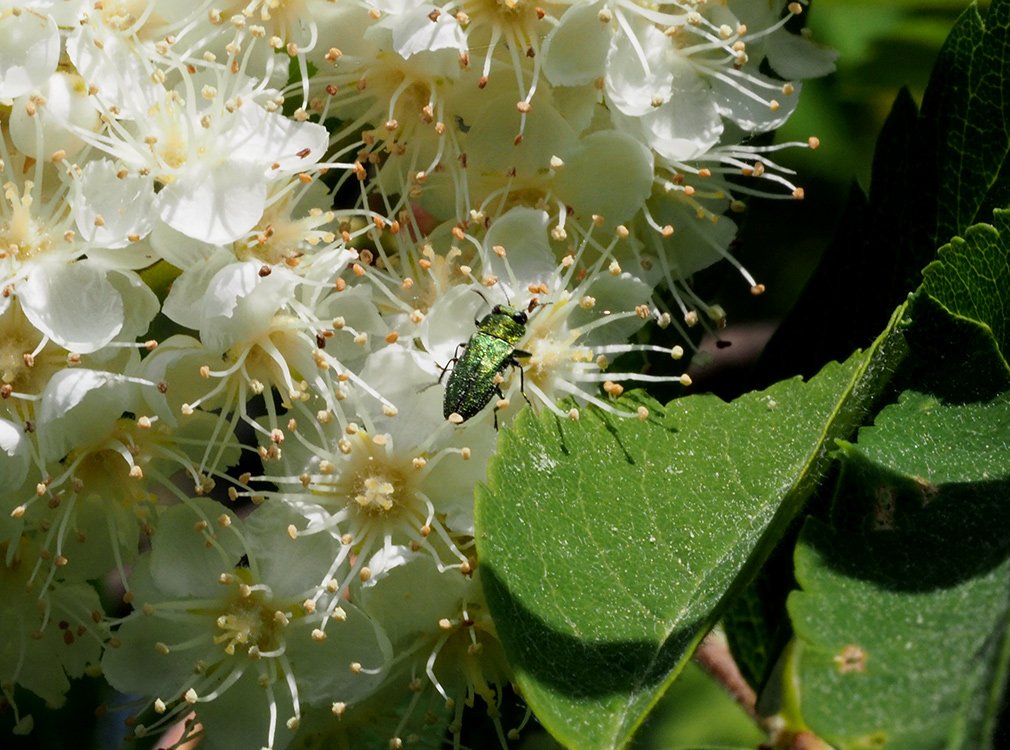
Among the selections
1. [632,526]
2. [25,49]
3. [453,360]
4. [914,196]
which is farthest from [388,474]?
[914,196]

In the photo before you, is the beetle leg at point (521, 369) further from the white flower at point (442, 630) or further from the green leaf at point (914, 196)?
the green leaf at point (914, 196)

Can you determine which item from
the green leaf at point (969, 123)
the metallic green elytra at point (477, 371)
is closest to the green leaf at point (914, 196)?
the green leaf at point (969, 123)

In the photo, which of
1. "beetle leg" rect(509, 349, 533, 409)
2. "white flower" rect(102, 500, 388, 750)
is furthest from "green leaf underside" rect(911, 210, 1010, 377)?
"white flower" rect(102, 500, 388, 750)

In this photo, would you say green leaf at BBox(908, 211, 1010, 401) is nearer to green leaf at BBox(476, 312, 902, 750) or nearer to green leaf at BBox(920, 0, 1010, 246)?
green leaf at BBox(476, 312, 902, 750)

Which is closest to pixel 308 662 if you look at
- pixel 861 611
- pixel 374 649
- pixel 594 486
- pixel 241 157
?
pixel 374 649

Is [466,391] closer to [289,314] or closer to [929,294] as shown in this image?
[289,314]

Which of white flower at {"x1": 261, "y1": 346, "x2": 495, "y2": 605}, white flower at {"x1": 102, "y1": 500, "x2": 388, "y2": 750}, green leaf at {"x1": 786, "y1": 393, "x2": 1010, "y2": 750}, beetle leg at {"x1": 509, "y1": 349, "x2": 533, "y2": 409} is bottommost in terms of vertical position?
white flower at {"x1": 102, "y1": 500, "x2": 388, "y2": 750}
